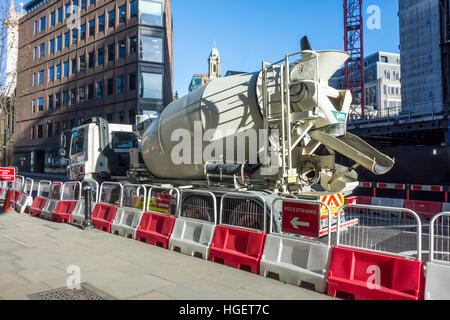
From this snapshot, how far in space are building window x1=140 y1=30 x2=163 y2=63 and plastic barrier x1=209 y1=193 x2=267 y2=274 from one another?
102 feet

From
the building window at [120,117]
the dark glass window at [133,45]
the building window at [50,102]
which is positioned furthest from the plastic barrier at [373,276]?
the building window at [50,102]

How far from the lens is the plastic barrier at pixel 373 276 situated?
425cm

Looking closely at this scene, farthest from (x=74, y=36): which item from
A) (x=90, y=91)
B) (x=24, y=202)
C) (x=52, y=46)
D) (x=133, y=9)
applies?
(x=24, y=202)

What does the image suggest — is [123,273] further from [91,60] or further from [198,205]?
[91,60]

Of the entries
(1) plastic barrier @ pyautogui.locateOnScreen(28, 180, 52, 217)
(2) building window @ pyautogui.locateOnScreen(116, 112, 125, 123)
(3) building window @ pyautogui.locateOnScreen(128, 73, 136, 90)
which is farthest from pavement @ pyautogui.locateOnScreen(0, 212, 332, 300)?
(2) building window @ pyautogui.locateOnScreen(116, 112, 125, 123)

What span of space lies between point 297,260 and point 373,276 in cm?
113

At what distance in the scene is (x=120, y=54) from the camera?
36.8 m

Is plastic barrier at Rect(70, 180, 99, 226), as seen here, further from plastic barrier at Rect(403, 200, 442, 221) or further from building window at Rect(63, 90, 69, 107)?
building window at Rect(63, 90, 69, 107)

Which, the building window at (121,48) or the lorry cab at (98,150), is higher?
the building window at (121,48)

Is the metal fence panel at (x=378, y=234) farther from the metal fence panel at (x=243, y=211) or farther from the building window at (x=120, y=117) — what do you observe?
the building window at (x=120, y=117)

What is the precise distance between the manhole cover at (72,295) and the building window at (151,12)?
34518 mm

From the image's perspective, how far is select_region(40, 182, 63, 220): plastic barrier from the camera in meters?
11.1

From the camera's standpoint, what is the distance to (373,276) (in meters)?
4.56
